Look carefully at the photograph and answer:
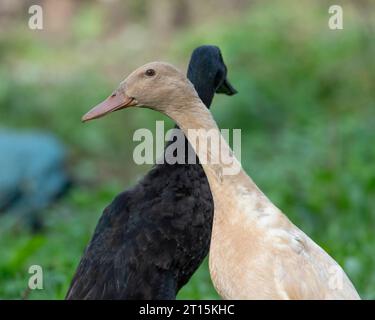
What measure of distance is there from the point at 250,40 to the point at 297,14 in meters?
1.33

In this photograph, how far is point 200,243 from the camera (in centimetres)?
520

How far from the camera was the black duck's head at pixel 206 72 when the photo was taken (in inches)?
231

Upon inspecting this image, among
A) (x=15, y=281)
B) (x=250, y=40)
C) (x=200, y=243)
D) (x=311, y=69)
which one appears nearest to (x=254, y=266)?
(x=200, y=243)

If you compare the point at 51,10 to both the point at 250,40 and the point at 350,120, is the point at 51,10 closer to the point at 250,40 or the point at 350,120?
the point at 250,40

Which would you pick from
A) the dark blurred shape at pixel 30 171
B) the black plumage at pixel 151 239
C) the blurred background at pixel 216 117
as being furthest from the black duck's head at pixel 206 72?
the dark blurred shape at pixel 30 171

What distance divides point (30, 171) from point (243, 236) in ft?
27.4

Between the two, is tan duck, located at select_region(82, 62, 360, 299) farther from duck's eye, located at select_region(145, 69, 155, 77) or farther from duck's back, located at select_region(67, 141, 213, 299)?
duck's back, located at select_region(67, 141, 213, 299)

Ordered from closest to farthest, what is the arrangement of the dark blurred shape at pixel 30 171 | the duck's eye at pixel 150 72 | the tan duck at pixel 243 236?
the tan duck at pixel 243 236
the duck's eye at pixel 150 72
the dark blurred shape at pixel 30 171

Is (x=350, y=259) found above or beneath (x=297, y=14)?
beneath

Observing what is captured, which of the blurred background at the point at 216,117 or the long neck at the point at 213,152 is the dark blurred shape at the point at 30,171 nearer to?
the blurred background at the point at 216,117

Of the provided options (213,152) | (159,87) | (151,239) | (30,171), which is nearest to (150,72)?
(159,87)

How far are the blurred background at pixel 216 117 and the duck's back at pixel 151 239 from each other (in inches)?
21.4

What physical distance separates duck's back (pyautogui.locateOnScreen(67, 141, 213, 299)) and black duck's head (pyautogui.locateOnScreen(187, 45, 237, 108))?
2.11 feet

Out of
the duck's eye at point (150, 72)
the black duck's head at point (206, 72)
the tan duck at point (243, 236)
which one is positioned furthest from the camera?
the black duck's head at point (206, 72)
